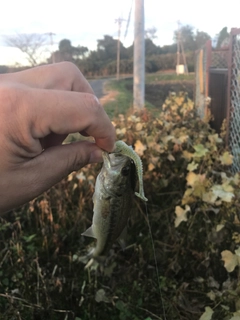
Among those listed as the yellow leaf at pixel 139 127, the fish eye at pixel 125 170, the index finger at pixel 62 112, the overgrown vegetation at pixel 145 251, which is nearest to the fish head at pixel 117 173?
the fish eye at pixel 125 170

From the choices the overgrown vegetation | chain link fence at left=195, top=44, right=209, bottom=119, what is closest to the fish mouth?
the overgrown vegetation

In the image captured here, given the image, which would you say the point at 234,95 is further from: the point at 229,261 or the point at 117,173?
the point at 117,173

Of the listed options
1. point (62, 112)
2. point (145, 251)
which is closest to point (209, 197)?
point (145, 251)

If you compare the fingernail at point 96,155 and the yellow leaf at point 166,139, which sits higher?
the fingernail at point 96,155

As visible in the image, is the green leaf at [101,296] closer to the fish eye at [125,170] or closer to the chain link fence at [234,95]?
the fish eye at [125,170]

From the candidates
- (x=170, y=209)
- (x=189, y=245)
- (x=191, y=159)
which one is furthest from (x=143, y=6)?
(x=189, y=245)

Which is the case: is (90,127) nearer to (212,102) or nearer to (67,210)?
(67,210)

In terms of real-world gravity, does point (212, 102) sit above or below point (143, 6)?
below

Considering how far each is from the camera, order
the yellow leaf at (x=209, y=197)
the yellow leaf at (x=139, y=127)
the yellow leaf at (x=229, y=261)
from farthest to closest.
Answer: the yellow leaf at (x=139, y=127)
the yellow leaf at (x=209, y=197)
the yellow leaf at (x=229, y=261)
